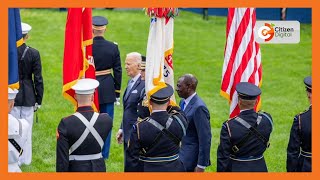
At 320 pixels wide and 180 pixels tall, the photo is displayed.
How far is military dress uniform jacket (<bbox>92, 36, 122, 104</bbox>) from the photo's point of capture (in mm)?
11297

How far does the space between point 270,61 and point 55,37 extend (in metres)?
8.12

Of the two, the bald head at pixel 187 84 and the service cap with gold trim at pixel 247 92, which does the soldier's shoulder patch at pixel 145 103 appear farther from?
the service cap with gold trim at pixel 247 92

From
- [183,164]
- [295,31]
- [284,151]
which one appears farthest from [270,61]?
[183,164]

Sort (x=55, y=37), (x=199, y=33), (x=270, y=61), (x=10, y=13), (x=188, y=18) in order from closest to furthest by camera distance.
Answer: (x=10, y=13) → (x=270, y=61) → (x=55, y=37) → (x=199, y=33) → (x=188, y=18)

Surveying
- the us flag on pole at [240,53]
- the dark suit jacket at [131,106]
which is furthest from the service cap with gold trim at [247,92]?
the dark suit jacket at [131,106]

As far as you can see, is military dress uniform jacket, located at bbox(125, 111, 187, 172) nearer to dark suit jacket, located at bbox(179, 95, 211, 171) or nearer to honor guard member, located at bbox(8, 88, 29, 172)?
dark suit jacket, located at bbox(179, 95, 211, 171)

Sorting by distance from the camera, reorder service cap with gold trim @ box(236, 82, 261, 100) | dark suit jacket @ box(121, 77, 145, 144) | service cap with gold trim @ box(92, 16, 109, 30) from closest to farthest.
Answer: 1. service cap with gold trim @ box(236, 82, 261, 100)
2. dark suit jacket @ box(121, 77, 145, 144)
3. service cap with gold trim @ box(92, 16, 109, 30)

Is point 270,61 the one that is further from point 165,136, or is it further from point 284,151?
point 165,136

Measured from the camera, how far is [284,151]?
12984mm

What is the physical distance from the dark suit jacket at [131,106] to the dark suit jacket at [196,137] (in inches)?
40.8

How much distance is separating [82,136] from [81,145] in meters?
0.13

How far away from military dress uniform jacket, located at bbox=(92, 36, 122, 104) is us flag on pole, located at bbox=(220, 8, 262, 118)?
255 cm

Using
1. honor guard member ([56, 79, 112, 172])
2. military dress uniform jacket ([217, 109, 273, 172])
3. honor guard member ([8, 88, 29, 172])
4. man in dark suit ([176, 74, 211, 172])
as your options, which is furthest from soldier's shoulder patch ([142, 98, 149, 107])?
honor guard member ([8, 88, 29, 172])

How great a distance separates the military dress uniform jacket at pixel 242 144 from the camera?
7.96 m
